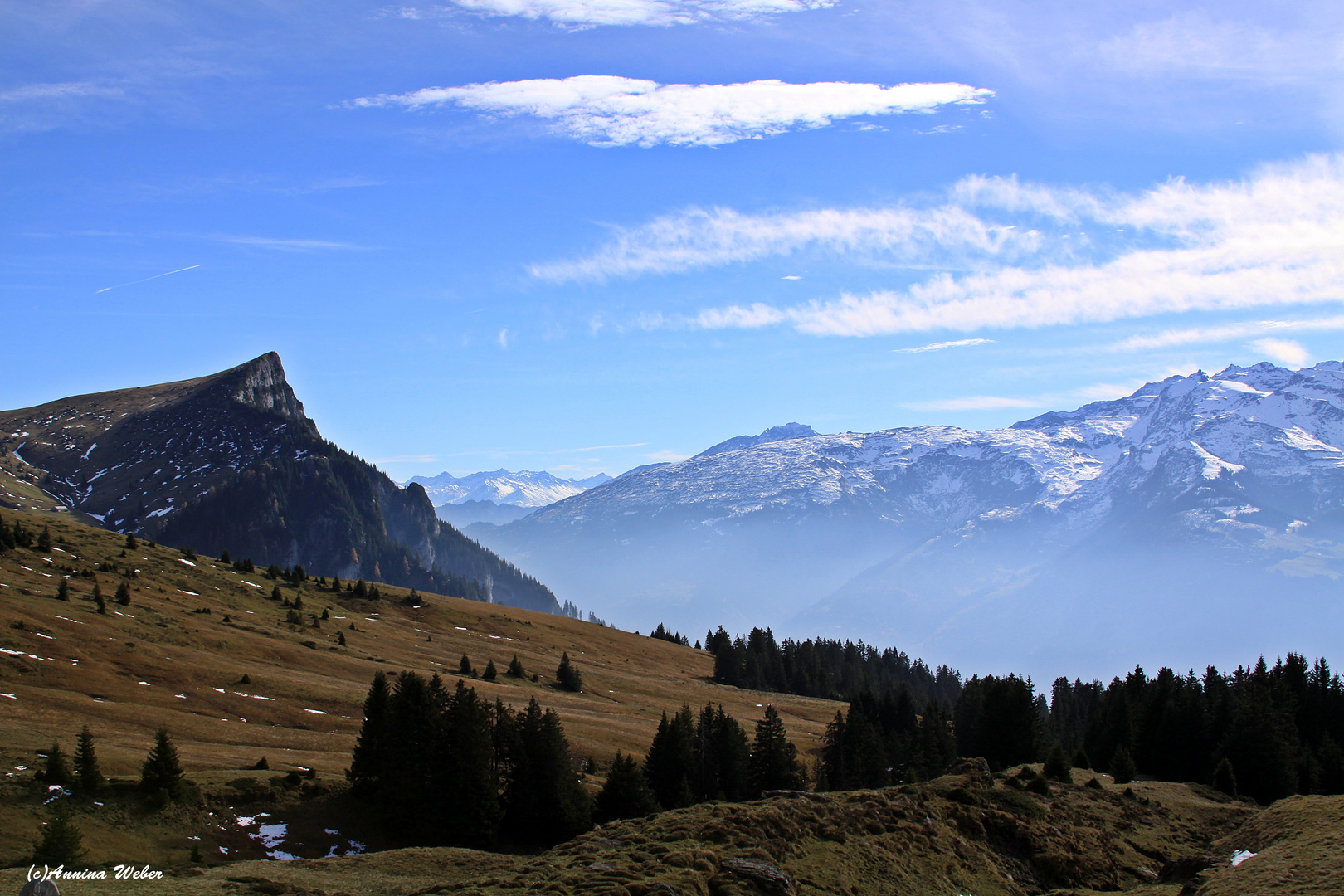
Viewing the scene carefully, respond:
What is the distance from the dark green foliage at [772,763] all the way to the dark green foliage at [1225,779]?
34.6 m

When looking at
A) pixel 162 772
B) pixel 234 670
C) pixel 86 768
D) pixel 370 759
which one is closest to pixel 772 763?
pixel 370 759

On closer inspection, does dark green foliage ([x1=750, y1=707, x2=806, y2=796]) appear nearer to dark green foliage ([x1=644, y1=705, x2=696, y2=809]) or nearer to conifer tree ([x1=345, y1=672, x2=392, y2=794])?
dark green foliage ([x1=644, y1=705, x2=696, y2=809])

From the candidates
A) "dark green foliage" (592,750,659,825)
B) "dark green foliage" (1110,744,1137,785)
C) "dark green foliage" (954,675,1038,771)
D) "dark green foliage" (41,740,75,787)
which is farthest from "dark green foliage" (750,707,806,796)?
"dark green foliage" (41,740,75,787)

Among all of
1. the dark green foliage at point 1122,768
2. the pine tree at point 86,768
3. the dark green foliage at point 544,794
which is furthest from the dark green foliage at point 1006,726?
the pine tree at point 86,768

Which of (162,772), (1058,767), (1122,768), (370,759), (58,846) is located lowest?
(370,759)

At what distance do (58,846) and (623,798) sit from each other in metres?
34.5

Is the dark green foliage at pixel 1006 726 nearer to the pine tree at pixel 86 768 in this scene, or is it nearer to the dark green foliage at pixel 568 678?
the dark green foliage at pixel 568 678

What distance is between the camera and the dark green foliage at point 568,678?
12231 centimetres

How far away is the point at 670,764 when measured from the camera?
6825 cm

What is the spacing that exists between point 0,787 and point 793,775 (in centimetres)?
5952

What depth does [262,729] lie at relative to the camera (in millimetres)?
71625

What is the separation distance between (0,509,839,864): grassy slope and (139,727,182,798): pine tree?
10.5 feet

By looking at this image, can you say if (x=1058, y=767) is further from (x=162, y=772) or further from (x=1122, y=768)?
(x=162, y=772)

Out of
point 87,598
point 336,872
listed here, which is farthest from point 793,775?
point 87,598
